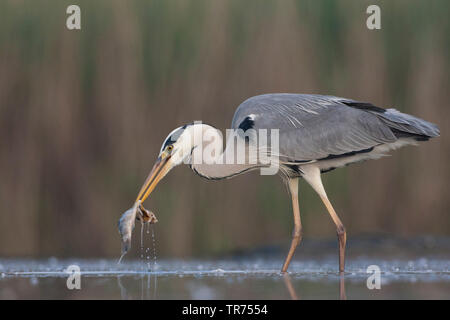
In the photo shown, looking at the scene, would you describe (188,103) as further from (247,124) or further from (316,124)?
(316,124)

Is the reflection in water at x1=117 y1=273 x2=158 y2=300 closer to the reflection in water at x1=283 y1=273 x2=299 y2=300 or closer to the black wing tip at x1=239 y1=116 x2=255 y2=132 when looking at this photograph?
the reflection in water at x1=283 y1=273 x2=299 y2=300

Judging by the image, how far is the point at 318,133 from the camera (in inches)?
258

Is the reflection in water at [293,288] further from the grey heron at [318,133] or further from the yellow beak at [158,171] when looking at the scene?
the yellow beak at [158,171]

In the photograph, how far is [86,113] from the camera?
7703mm

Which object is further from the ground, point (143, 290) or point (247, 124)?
point (247, 124)

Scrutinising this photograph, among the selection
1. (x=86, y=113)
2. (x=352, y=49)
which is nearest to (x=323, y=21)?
(x=352, y=49)

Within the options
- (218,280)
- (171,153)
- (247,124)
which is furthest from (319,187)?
(218,280)

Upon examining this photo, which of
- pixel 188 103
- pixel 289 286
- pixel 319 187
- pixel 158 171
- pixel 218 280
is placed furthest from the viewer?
pixel 188 103

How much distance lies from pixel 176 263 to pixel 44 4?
265 cm

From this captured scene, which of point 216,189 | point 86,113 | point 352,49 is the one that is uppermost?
point 352,49

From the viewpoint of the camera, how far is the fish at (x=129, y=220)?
207 inches

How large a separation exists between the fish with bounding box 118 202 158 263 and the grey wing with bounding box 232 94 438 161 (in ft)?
3.57

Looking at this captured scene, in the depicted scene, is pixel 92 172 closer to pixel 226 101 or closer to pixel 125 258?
pixel 125 258

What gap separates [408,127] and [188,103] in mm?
2166
